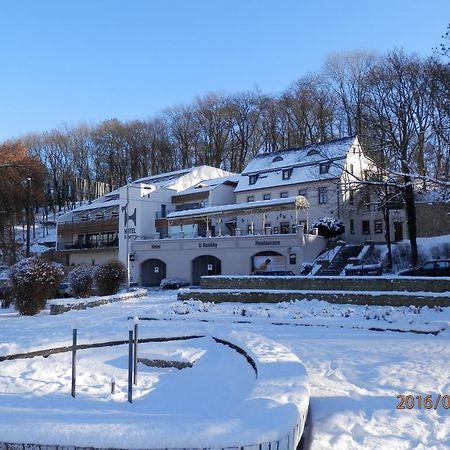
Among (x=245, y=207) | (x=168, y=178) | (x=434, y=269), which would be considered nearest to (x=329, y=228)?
(x=245, y=207)

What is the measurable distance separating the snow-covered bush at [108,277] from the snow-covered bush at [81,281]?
0.52 meters

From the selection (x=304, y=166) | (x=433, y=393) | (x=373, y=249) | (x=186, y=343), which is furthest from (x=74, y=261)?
(x=433, y=393)

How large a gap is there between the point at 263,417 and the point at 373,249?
35200 millimetres

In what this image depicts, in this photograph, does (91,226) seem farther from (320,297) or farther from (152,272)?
(320,297)

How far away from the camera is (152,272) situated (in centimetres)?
4528

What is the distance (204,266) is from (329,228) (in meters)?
10.7

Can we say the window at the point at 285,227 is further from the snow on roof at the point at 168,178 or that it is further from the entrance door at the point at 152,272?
the snow on roof at the point at 168,178

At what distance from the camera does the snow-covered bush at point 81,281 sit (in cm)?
2638

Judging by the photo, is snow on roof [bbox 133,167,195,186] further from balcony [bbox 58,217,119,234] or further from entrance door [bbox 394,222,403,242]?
entrance door [bbox 394,222,403,242]

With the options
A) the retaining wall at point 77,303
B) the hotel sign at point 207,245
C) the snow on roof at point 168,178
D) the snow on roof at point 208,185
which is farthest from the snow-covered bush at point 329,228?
the snow on roof at point 168,178

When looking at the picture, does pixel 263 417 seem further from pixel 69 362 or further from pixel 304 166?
pixel 304 166

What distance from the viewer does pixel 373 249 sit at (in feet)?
125

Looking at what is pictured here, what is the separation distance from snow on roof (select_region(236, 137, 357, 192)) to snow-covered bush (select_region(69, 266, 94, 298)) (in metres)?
23.9
